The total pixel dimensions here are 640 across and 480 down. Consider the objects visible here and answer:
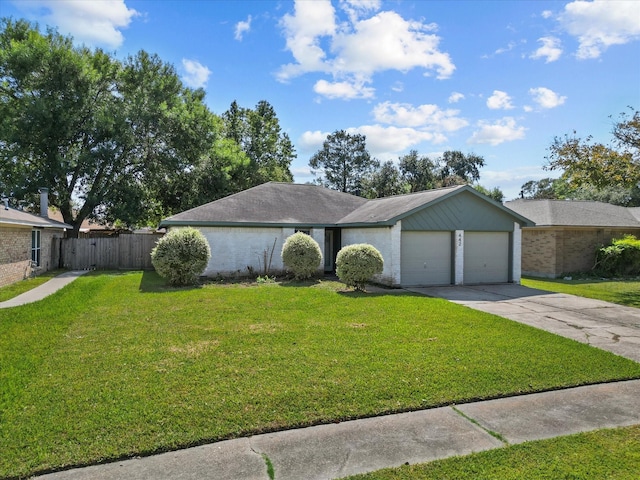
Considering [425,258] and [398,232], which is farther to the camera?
[425,258]

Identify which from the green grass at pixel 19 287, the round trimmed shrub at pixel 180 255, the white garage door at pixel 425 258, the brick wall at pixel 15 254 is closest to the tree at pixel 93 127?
the brick wall at pixel 15 254

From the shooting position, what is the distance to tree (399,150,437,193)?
3941 centimetres

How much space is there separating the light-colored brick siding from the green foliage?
0.42m

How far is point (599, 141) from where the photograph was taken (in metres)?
16.2

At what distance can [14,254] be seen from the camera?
14.4 meters

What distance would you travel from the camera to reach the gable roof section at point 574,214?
727 inches

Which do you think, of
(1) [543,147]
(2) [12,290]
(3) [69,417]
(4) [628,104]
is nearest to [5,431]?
(3) [69,417]

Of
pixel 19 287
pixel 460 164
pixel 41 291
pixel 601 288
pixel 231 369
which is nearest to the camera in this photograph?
pixel 231 369

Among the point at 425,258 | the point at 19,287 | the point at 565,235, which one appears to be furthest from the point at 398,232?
the point at 19,287

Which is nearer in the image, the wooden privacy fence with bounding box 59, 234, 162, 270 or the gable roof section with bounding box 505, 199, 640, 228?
the gable roof section with bounding box 505, 199, 640, 228

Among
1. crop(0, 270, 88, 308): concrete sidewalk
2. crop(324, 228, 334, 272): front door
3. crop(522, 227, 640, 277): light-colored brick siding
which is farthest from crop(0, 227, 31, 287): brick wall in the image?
crop(522, 227, 640, 277): light-colored brick siding

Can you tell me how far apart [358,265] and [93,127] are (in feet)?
57.7

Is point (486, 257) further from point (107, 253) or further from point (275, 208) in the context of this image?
point (107, 253)

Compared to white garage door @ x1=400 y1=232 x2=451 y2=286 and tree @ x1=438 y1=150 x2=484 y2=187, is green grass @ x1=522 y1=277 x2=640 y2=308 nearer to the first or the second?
white garage door @ x1=400 y1=232 x2=451 y2=286
